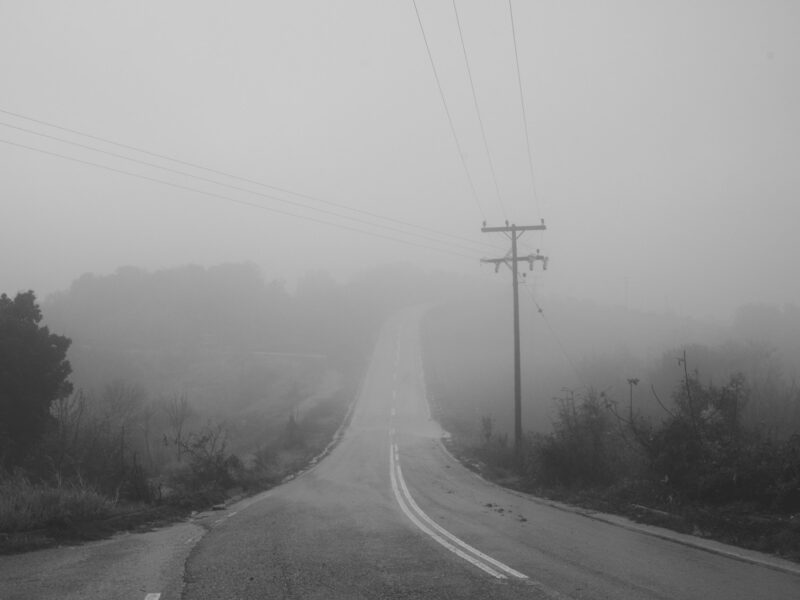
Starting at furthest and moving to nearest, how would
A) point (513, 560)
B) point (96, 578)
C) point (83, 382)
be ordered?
point (83, 382), point (513, 560), point (96, 578)

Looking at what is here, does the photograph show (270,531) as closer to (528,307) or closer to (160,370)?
(160,370)

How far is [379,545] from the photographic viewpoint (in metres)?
9.22

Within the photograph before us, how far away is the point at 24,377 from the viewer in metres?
23.5

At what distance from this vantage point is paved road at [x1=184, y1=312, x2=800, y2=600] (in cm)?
680

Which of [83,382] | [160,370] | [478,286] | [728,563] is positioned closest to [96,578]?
[728,563]

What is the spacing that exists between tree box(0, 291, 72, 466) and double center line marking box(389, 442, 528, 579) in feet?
43.3

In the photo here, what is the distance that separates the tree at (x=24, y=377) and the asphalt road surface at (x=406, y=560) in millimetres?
11450

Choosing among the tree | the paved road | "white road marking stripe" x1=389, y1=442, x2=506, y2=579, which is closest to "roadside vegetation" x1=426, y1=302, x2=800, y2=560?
the paved road

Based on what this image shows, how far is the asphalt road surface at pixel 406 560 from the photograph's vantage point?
6.73 metres

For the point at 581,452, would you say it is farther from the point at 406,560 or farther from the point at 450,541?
the point at 406,560

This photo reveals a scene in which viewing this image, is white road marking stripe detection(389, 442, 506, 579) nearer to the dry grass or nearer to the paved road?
the paved road

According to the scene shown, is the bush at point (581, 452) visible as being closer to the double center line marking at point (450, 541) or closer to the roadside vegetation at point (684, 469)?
the roadside vegetation at point (684, 469)

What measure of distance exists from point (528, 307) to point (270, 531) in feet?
331

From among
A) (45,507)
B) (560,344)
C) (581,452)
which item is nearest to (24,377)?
(45,507)
